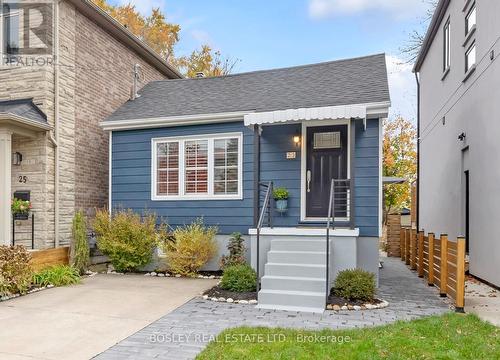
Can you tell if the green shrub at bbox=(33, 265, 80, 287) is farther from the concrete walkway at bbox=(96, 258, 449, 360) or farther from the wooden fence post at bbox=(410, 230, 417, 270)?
the wooden fence post at bbox=(410, 230, 417, 270)

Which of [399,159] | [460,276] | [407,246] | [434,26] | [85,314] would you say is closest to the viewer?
[85,314]

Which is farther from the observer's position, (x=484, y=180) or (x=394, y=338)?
(x=484, y=180)

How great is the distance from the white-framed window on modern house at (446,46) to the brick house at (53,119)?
9407 mm

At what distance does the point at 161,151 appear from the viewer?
912cm

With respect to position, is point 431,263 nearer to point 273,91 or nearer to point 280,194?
point 280,194

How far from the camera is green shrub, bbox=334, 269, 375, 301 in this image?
19.4ft

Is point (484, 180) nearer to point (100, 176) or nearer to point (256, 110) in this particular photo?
point (256, 110)

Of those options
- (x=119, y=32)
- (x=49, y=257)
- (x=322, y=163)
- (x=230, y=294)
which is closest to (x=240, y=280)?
(x=230, y=294)

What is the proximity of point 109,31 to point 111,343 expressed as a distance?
8778mm

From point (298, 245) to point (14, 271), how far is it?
4935 mm

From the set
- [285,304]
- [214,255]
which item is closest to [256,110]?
[214,255]

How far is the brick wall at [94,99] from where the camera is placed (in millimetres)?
9195

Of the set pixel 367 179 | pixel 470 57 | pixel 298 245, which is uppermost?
pixel 470 57

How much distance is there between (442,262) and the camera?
21.3ft
